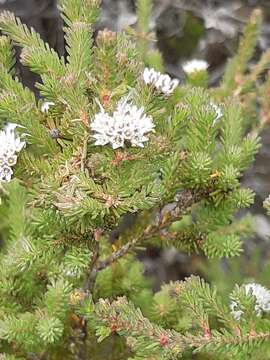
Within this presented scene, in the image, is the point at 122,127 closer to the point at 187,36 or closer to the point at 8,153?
the point at 8,153

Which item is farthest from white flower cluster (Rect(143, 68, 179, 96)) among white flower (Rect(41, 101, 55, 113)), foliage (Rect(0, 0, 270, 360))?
white flower (Rect(41, 101, 55, 113))

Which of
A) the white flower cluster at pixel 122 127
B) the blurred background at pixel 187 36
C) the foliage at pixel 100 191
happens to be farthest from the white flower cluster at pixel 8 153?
the blurred background at pixel 187 36

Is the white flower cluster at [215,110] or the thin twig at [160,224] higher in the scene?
the white flower cluster at [215,110]

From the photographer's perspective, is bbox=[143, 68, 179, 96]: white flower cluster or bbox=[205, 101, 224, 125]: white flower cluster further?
bbox=[205, 101, 224, 125]: white flower cluster

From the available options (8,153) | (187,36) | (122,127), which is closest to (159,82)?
(122,127)

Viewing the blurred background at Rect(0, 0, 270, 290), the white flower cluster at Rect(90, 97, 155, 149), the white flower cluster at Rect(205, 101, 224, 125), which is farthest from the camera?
the blurred background at Rect(0, 0, 270, 290)

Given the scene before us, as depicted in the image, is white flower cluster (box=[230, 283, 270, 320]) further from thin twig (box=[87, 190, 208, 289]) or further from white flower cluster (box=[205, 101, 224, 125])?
white flower cluster (box=[205, 101, 224, 125])

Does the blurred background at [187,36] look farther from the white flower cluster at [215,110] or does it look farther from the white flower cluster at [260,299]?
the white flower cluster at [215,110]
